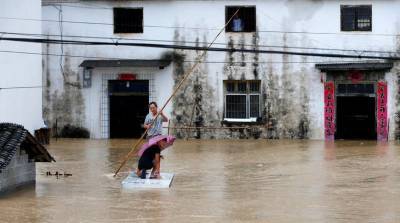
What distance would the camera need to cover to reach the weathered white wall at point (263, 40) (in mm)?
26922

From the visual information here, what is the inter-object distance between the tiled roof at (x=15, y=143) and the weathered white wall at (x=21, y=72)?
26.4ft

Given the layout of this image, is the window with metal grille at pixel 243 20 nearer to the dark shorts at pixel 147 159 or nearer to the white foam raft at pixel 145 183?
the dark shorts at pixel 147 159

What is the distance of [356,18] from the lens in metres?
26.9

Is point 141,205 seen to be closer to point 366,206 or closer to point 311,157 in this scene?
point 366,206

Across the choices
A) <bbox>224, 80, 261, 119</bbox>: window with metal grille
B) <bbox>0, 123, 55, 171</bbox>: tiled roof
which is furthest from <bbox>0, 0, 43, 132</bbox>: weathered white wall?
<bbox>0, 123, 55, 171</bbox>: tiled roof

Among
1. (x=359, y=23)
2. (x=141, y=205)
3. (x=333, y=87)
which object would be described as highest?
(x=359, y=23)

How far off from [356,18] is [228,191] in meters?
15.7

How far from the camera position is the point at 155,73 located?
27688mm

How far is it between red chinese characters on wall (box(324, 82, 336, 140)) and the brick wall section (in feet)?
50.8

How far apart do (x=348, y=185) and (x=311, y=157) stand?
6045mm

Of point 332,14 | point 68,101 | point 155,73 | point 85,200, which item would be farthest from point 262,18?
point 85,200

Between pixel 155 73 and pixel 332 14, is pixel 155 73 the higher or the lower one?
the lower one

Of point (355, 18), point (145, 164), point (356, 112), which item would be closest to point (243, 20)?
point (355, 18)

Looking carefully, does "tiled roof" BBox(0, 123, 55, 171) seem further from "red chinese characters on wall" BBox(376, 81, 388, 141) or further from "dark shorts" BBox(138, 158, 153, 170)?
"red chinese characters on wall" BBox(376, 81, 388, 141)
